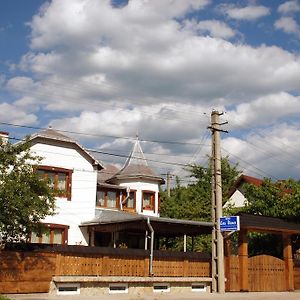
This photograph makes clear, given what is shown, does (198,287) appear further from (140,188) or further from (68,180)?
(140,188)

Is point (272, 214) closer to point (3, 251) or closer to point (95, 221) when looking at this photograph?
point (95, 221)

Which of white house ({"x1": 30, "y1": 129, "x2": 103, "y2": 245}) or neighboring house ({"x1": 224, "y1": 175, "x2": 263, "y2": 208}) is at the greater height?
neighboring house ({"x1": 224, "y1": 175, "x2": 263, "y2": 208})

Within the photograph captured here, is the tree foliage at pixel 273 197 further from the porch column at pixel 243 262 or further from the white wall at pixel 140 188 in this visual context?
the white wall at pixel 140 188

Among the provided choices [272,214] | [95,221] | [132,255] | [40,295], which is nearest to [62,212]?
[95,221]

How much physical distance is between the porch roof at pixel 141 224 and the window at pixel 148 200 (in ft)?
14.7

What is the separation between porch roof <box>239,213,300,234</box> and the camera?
24875mm

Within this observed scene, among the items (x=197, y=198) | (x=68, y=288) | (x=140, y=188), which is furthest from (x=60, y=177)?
(x=197, y=198)

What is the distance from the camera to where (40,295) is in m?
19.5

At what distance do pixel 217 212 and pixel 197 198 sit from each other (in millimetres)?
23803

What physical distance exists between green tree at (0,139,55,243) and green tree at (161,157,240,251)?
2157cm

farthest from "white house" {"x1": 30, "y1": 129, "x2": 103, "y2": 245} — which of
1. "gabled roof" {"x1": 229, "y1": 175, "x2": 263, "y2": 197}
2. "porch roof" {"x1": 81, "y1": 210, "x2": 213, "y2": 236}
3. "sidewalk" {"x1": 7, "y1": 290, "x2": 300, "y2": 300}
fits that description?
"gabled roof" {"x1": 229, "y1": 175, "x2": 263, "y2": 197}

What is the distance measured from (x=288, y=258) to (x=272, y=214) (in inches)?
151

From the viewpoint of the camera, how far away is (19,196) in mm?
18406

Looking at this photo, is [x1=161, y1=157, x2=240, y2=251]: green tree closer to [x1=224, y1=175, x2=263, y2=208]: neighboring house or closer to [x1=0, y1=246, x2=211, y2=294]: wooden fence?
[x1=224, y1=175, x2=263, y2=208]: neighboring house
